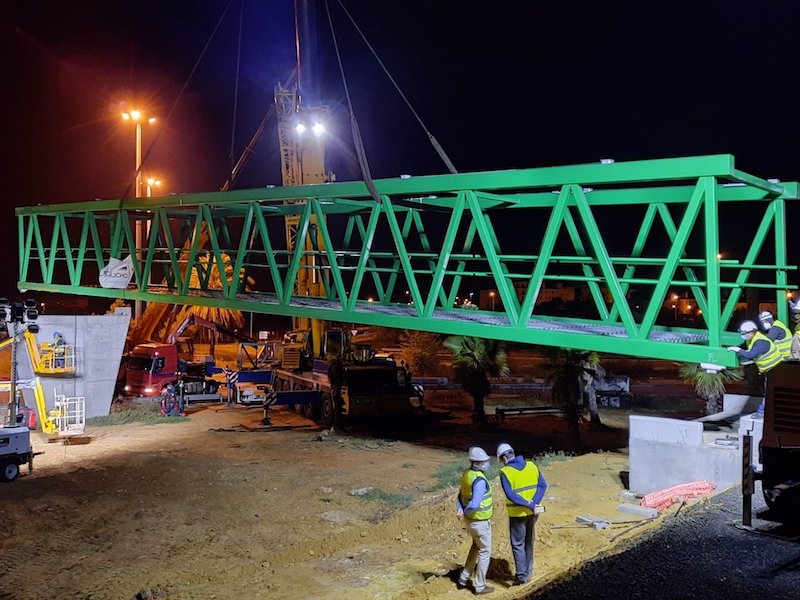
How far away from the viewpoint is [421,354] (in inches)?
1362

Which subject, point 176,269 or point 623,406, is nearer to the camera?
point 176,269

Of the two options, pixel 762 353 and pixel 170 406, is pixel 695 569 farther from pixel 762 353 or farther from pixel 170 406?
pixel 170 406

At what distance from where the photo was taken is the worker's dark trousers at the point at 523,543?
756 cm

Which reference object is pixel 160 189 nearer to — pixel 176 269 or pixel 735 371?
pixel 176 269

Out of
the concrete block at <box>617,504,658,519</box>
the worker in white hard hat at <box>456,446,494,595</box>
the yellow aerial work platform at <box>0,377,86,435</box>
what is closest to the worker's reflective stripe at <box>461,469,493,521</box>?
the worker in white hard hat at <box>456,446,494,595</box>

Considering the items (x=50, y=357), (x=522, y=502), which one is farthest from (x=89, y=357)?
(x=522, y=502)

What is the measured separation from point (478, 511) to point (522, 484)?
576mm

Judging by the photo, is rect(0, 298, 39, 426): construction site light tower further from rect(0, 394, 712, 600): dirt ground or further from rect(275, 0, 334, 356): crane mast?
rect(275, 0, 334, 356): crane mast

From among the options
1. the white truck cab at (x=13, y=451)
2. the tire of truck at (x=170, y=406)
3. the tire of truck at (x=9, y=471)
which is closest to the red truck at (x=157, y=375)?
the tire of truck at (x=170, y=406)

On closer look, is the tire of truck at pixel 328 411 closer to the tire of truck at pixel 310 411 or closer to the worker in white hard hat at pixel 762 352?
the tire of truck at pixel 310 411

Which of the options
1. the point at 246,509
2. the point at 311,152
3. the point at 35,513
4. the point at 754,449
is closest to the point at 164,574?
the point at 246,509

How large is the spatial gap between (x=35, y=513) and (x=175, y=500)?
7.70 feet

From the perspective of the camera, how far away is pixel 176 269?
13.2 m

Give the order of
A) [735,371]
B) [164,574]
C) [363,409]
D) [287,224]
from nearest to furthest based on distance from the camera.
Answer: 1. [164,574]
2. [735,371]
3. [363,409]
4. [287,224]
